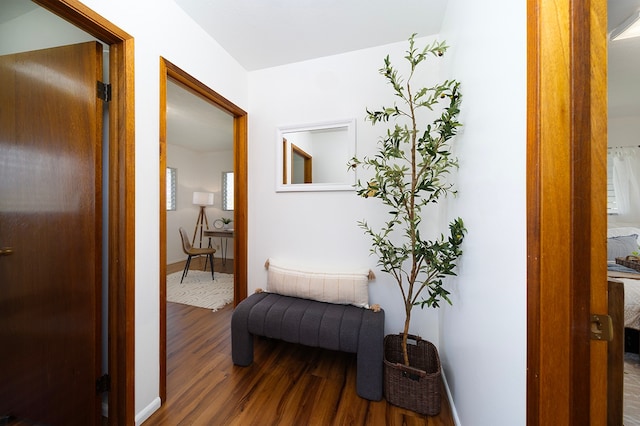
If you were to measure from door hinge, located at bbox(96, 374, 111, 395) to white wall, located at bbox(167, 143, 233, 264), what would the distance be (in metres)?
4.22

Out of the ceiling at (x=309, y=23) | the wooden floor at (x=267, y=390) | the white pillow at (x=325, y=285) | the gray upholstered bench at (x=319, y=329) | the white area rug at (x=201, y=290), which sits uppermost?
the ceiling at (x=309, y=23)

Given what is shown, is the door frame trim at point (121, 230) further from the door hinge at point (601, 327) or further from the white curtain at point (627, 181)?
the white curtain at point (627, 181)

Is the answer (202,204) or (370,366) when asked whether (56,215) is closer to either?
(370,366)

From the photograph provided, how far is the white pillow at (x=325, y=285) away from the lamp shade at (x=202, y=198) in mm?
3903

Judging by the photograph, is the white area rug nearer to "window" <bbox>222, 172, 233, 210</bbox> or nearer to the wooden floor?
the wooden floor

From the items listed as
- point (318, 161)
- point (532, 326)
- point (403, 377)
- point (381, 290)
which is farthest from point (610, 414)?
point (318, 161)

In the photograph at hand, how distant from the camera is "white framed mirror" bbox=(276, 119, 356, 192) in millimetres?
1940

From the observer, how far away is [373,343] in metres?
1.42

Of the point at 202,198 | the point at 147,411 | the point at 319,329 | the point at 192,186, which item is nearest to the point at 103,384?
the point at 147,411

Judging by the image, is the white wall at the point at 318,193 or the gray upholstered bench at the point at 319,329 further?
the white wall at the point at 318,193

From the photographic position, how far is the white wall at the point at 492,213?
67 centimetres

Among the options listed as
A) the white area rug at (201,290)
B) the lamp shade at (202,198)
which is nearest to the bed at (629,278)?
the white area rug at (201,290)

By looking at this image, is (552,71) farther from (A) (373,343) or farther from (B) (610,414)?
(A) (373,343)

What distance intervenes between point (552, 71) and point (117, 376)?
217 centimetres
